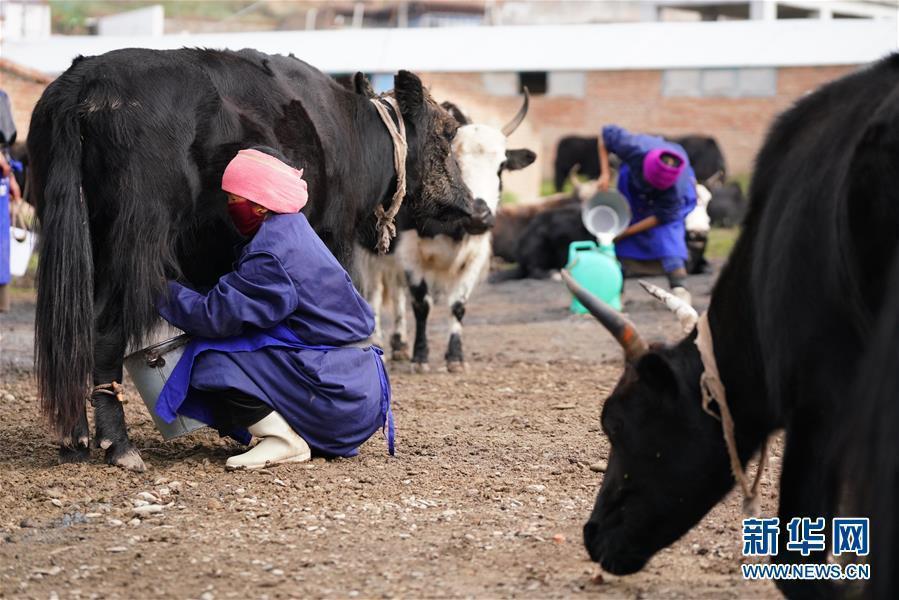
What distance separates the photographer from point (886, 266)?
2695 millimetres

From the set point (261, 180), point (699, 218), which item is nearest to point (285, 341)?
point (261, 180)

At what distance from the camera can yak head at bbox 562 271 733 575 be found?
3.07m

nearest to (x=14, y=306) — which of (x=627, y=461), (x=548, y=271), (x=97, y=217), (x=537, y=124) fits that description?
(x=548, y=271)

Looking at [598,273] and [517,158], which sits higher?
[517,158]

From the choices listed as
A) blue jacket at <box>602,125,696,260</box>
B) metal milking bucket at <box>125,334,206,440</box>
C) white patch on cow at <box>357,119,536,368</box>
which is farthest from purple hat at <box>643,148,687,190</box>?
metal milking bucket at <box>125,334,206,440</box>

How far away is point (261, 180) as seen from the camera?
4441 mm

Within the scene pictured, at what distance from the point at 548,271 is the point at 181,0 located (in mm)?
38774

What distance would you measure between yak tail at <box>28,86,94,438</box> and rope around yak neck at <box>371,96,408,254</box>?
6.60 feet

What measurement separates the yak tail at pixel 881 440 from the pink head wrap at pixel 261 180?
2.64m

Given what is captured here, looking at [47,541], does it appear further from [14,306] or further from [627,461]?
[14,306]

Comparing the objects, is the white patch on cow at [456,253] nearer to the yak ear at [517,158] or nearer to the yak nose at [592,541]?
the yak ear at [517,158]

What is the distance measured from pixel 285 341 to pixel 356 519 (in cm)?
92

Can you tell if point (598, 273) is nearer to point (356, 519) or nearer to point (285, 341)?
point (285, 341)

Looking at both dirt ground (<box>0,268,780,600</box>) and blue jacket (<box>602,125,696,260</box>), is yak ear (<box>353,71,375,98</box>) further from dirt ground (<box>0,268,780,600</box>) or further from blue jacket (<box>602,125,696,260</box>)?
blue jacket (<box>602,125,696,260</box>)
